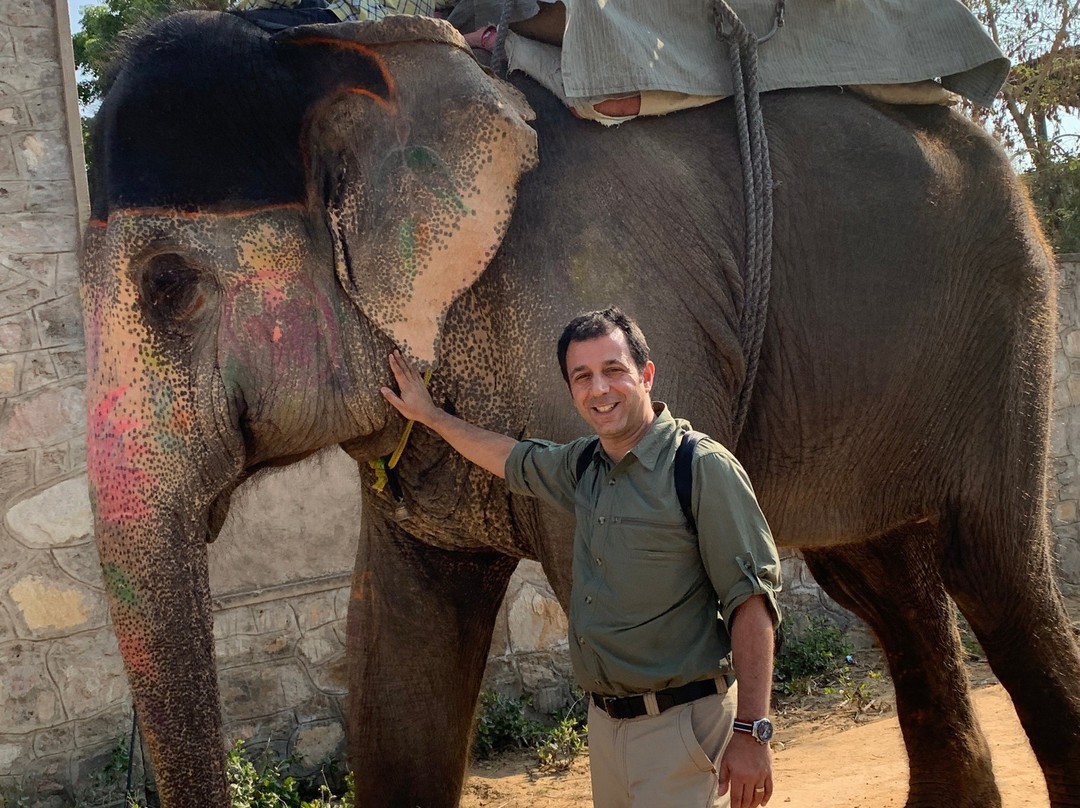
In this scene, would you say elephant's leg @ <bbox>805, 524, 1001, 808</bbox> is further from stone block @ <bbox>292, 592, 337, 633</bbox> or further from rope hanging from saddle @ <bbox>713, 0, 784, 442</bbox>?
stone block @ <bbox>292, 592, 337, 633</bbox>

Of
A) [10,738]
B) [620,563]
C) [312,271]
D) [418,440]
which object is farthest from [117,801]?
[620,563]

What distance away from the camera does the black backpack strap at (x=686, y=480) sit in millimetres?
1898

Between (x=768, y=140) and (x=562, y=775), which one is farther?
(x=562, y=775)

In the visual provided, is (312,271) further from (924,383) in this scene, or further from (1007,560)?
(1007,560)

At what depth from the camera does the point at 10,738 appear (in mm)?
3785

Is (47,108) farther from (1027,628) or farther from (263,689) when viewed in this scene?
(1027,628)

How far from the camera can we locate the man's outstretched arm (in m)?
2.25

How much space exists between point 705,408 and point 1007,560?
981 mm

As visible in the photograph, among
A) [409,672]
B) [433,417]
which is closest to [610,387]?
[433,417]

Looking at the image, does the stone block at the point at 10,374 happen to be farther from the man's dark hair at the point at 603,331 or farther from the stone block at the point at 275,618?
the man's dark hair at the point at 603,331

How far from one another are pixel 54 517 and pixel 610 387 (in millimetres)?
2498

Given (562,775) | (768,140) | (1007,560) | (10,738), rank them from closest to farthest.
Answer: (768,140)
(1007,560)
(10,738)
(562,775)

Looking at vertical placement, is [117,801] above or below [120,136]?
below

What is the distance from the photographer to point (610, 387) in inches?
76.6
